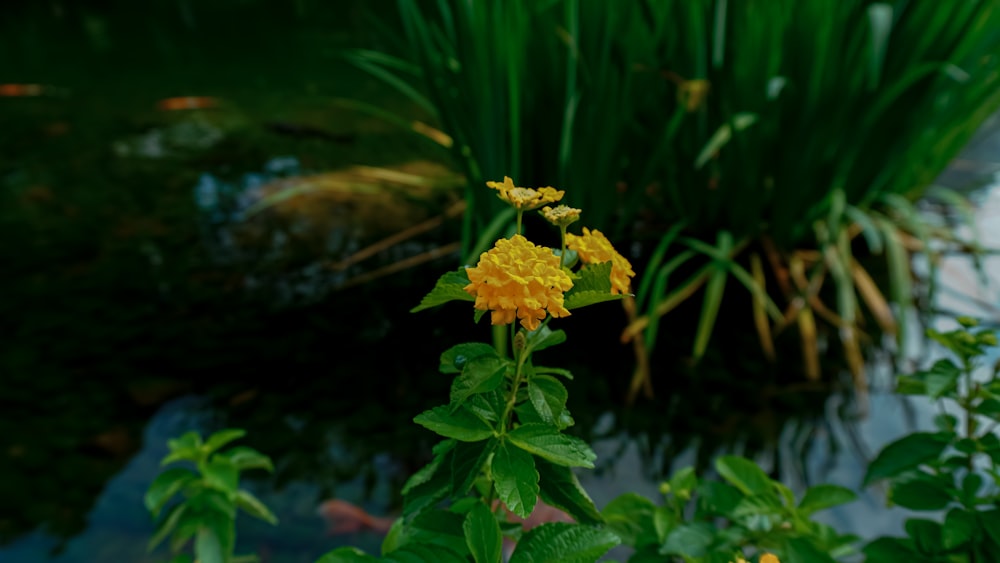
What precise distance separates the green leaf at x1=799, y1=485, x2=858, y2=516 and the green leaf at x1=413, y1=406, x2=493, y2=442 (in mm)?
444

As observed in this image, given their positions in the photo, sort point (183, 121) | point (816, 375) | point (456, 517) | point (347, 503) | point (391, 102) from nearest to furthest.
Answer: point (456, 517)
point (347, 503)
point (816, 375)
point (183, 121)
point (391, 102)

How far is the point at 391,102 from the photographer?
332cm

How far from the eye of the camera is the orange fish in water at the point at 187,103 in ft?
10.7

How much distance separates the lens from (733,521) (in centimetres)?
82

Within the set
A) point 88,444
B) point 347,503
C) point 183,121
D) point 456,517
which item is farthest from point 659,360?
point 183,121

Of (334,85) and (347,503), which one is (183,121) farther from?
(347,503)

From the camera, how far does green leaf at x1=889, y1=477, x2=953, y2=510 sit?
746mm

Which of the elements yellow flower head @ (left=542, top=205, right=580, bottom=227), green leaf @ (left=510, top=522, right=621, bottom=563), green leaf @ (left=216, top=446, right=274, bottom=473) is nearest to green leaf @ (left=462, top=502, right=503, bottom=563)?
green leaf @ (left=510, top=522, right=621, bottom=563)

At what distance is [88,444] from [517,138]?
1.00 metres

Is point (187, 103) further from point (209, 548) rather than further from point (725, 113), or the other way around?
point (209, 548)

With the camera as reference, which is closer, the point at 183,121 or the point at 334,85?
the point at 183,121

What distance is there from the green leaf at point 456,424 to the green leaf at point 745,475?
375 millimetres

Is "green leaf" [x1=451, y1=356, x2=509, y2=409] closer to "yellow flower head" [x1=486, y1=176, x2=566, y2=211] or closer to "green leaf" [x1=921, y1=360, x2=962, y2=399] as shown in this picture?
"yellow flower head" [x1=486, y1=176, x2=566, y2=211]

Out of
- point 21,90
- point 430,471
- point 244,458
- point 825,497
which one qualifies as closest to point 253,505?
point 244,458
